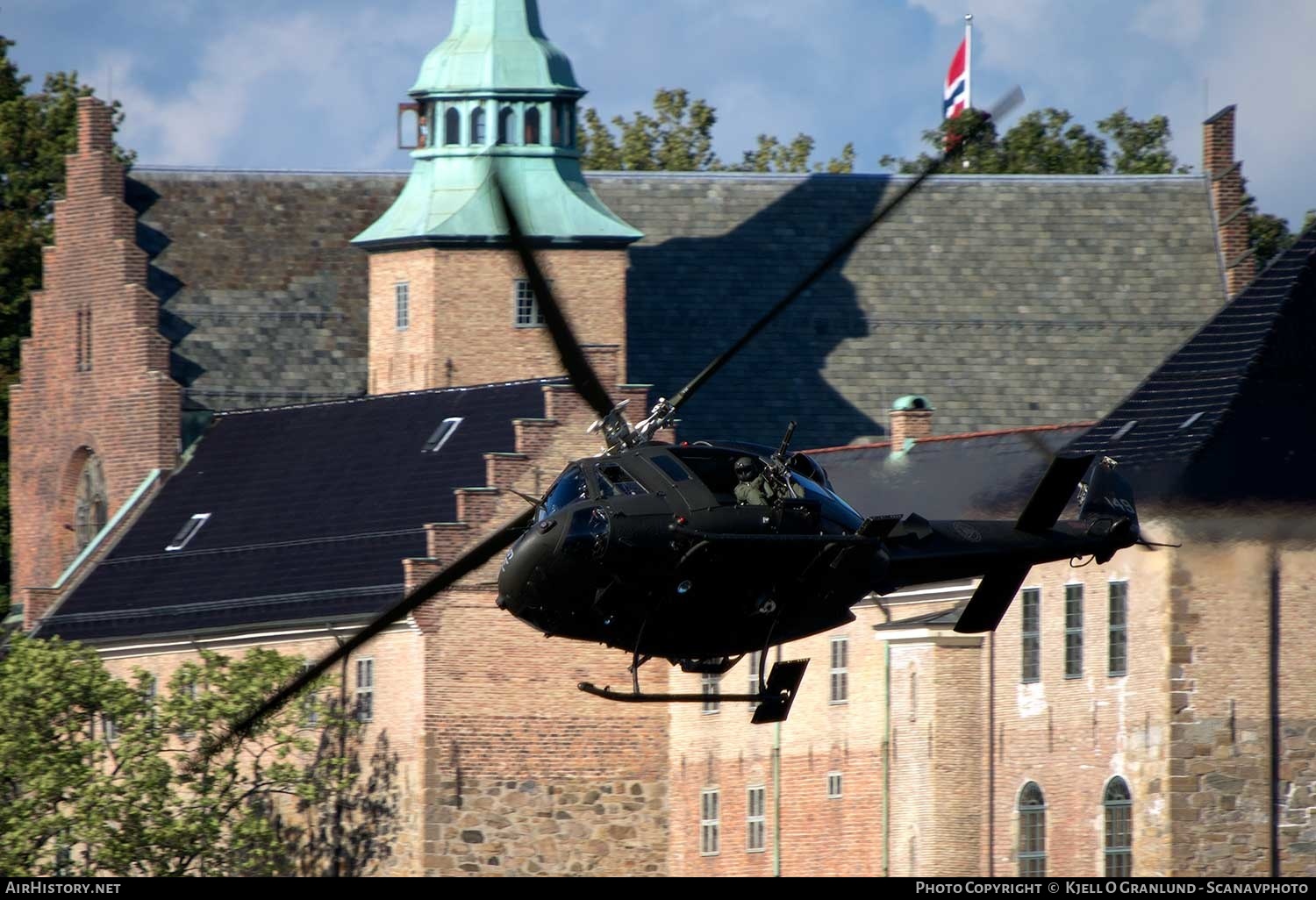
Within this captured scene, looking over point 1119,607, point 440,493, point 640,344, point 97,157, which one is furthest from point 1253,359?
point 97,157

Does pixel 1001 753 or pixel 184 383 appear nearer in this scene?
pixel 1001 753

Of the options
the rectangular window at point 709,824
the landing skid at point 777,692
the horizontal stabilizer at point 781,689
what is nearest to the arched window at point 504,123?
the rectangular window at point 709,824

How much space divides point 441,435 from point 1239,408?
90.6 ft

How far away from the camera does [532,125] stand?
9750cm

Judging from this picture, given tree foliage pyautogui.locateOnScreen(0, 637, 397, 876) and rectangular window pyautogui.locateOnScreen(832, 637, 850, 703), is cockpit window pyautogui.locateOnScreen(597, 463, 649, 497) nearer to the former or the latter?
tree foliage pyautogui.locateOnScreen(0, 637, 397, 876)

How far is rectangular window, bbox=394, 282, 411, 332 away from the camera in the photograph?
99.7 metres

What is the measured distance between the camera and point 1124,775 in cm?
7519

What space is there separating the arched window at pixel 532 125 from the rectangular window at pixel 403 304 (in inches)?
221

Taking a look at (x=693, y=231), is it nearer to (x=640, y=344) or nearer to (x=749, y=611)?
(x=640, y=344)

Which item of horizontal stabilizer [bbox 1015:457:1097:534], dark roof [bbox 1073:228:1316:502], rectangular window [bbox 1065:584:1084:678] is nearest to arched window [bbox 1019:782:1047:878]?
rectangular window [bbox 1065:584:1084:678]

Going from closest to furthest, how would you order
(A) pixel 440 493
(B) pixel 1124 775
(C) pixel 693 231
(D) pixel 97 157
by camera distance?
(B) pixel 1124 775
(A) pixel 440 493
(D) pixel 97 157
(C) pixel 693 231

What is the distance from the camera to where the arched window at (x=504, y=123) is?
317ft

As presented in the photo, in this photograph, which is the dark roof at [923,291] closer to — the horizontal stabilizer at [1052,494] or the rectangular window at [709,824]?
the rectangular window at [709,824]

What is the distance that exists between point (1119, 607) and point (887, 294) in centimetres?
3527
